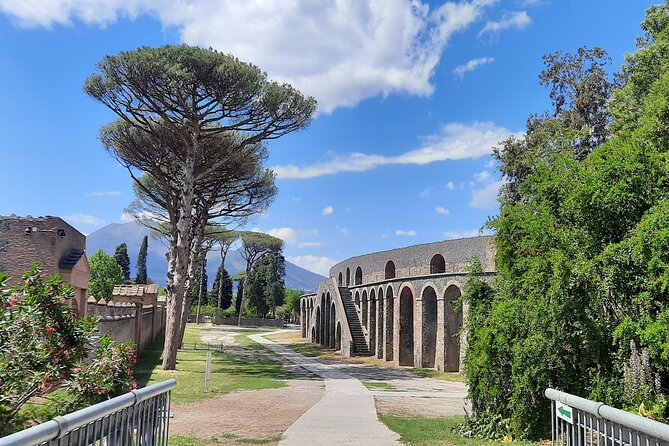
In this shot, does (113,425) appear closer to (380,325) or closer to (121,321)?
(121,321)

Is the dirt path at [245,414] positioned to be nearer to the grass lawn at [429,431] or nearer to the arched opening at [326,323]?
the grass lawn at [429,431]

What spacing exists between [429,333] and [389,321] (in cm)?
369

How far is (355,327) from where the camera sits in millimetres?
32969

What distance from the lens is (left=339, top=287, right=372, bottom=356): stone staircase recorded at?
1256 inches

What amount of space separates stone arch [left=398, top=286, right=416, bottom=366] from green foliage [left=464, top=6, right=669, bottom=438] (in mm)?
17573

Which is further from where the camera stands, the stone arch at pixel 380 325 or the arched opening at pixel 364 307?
the arched opening at pixel 364 307

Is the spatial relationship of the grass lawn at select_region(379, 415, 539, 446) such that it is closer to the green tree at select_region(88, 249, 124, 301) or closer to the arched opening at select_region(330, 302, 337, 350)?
the arched opening at select_region(330, 302, 337, 350)

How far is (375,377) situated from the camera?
2128 cm

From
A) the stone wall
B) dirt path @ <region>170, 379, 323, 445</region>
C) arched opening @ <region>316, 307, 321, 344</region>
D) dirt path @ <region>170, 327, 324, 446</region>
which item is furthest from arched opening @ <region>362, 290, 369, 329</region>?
dirt path @ <region>170, 379, 323, 445</region>

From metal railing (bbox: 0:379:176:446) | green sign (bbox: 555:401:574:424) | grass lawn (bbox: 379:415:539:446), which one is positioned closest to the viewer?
metal railing (bbox: 0:379:176:446)

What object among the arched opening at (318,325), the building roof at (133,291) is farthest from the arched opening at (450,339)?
the building roof at (133,291)

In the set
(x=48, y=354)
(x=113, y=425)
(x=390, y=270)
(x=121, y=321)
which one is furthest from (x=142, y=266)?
(x=113, y=425)

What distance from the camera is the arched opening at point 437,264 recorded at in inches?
1065

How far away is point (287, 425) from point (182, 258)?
12.8 m
